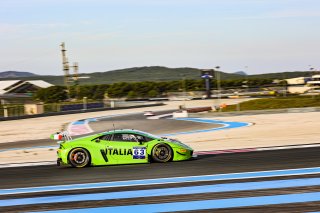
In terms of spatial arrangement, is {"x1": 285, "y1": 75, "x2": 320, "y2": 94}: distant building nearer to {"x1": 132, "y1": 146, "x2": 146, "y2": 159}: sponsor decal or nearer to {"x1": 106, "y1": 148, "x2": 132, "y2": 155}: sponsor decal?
{"x1": 132, "y1": 146, "x2": 146, "y2": 159}: sponsor decal

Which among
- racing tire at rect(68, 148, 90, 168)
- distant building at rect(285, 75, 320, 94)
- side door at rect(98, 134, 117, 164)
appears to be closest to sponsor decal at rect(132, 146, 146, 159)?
side door at rect(98, 134, 117, 164)

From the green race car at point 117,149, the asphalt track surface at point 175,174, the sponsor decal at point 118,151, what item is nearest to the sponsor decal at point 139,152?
the green race car at point 117,149

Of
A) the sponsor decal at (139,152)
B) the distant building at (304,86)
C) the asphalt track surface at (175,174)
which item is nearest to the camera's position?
the asphalt track surface at (175,174)

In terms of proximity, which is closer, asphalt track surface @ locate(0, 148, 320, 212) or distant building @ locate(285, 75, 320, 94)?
asphalt track surface @ locate(0, 148, 320, 212)

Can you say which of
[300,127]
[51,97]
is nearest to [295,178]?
[300,127]

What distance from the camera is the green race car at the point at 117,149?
514 inches

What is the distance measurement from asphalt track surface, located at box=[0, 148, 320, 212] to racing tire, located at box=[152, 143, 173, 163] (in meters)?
0.24

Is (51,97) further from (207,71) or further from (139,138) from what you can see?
(139,138)

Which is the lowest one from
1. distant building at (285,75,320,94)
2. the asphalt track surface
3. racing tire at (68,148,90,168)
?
the asphalt track surface

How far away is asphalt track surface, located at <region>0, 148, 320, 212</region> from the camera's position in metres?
8.88

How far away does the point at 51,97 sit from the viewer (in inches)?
3285

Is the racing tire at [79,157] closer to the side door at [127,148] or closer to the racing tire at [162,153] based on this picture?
the side door at [127,148]

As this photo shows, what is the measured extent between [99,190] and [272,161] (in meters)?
5.27

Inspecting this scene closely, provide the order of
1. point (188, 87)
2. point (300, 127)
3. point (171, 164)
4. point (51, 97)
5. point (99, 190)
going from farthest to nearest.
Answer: point (188, 87) < point (51, 97) < point (300, 127) < point (171, 164) < point (99, 190)
